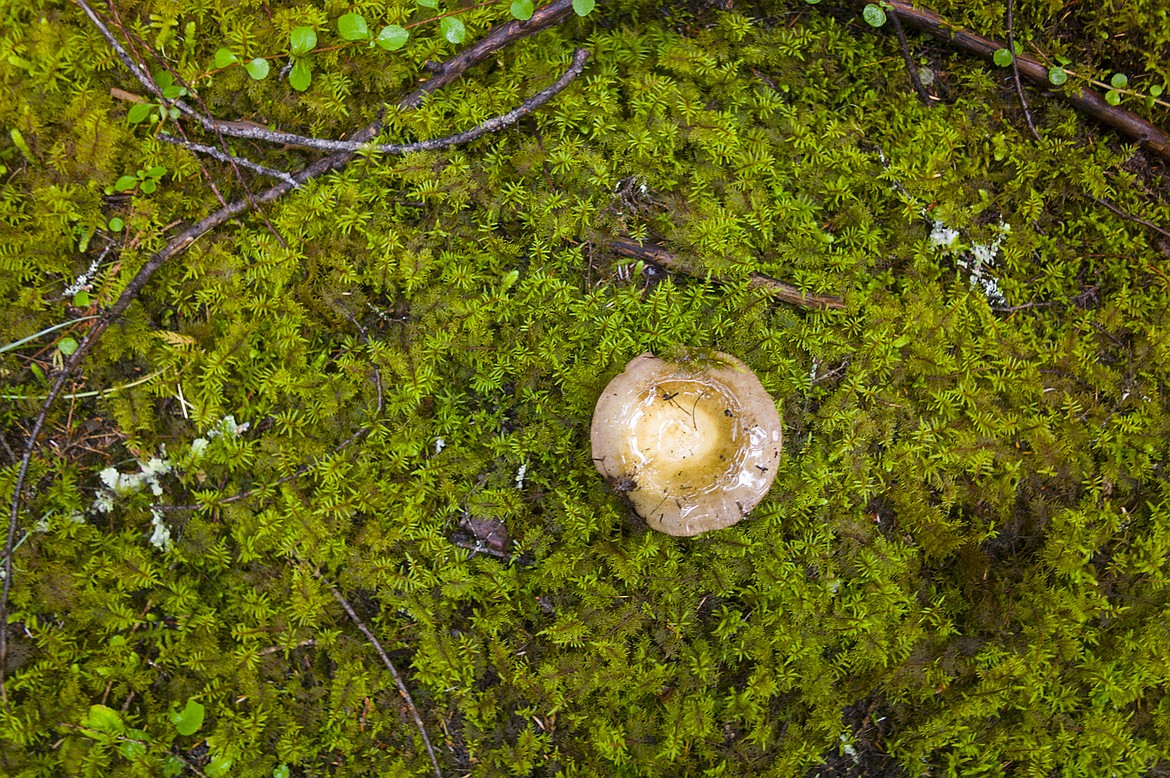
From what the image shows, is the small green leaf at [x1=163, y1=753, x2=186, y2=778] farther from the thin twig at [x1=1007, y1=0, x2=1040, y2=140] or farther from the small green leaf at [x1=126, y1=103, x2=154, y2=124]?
the thin twig at [x1=1007, y1=0, x2=1040, y2=140]

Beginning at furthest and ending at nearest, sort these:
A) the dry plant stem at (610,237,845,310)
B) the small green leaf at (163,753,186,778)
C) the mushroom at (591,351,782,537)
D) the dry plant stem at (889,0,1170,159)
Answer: the dry plant stem at (889,0,1170,159)
the dry plant stem at (610,237,845,310)
the small green leaf at (163,753,186,778)
the mushroom at (591,351,782,537)

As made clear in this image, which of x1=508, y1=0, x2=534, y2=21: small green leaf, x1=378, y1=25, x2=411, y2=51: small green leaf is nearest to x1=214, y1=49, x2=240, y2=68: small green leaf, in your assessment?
x1=378, y1=25, x2=411, y2=51: small green leaf

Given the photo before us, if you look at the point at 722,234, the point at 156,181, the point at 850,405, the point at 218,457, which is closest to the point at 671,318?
the point at 722,234

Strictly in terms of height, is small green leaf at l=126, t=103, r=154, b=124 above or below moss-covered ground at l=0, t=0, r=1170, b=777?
above

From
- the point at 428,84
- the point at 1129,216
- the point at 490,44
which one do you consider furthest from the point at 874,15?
the point at 428,84

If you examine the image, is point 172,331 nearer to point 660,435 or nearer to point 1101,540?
point 660,435

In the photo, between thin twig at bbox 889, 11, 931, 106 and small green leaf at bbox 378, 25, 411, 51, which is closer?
small green leaf at bbox 378, 25, 411, 51
